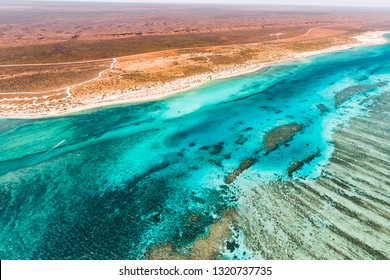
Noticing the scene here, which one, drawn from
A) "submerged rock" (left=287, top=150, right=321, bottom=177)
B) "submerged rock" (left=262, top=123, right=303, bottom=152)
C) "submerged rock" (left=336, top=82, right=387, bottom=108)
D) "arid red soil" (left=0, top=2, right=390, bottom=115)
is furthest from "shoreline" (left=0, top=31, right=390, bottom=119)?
"submerged rock" (left=287, top=150, right=321, bottom=177)

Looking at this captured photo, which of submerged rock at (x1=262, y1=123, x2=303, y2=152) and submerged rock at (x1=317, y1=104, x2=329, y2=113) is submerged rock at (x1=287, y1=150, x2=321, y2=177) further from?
submerged rock at (x1=317, y1=104, x2=329, y2=113)

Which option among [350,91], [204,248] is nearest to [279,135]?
[204,248]

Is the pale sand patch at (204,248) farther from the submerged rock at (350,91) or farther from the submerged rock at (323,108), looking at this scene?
the submerged rock at (350,91)

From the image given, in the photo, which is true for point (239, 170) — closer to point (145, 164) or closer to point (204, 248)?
point (145, 164)

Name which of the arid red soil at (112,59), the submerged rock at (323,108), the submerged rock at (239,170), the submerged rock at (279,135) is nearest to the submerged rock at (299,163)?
the submerged rock at (279,135)

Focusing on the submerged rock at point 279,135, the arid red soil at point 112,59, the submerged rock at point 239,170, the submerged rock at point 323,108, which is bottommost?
the arid red soil at point 112,59

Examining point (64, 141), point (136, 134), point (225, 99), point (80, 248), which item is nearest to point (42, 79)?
point (64, 141)
